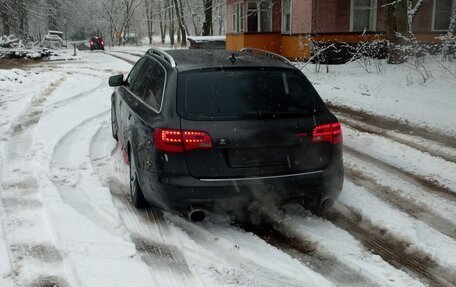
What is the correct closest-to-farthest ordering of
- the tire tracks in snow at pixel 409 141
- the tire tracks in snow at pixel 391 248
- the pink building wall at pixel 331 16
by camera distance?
the tire tracks in snow at pixel 391 248 → the tire tracks in snow at pixel 409 141 → the pink building wall at pixel 331 16

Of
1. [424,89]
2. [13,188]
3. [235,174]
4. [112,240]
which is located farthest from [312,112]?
[424,89]

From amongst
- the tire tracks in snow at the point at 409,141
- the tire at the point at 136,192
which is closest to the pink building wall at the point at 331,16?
the tire tracks in snow at the point at 409,141

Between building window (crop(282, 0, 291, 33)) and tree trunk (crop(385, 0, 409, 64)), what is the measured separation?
281 inches

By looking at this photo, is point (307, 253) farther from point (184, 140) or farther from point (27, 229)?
point (27, 229)

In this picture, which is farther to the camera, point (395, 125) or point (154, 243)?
point (395, 125)

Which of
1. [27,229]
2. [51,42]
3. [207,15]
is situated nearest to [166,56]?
[27,229]

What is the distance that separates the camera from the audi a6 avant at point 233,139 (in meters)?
4.05

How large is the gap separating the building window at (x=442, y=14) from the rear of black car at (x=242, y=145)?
20542 mm

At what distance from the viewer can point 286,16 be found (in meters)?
23.8

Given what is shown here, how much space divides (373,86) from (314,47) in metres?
5.43

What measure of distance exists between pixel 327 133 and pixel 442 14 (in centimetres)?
2096

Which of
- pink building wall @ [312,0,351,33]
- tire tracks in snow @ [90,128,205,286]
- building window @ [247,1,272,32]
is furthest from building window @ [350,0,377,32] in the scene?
tire tracks in snow @ [90,128,205,286]

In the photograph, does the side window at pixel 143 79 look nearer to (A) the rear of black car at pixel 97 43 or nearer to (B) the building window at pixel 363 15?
(B) the building window at pixel 363 15

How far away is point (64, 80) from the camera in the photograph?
1619 cm
